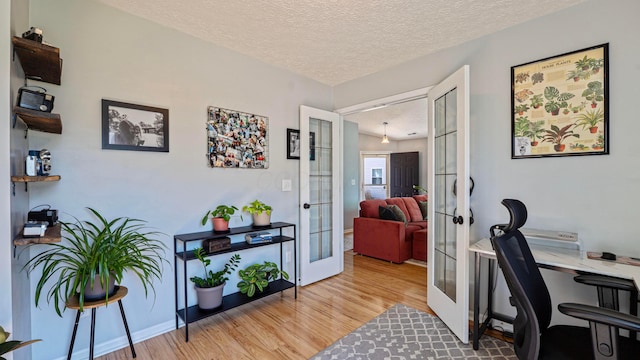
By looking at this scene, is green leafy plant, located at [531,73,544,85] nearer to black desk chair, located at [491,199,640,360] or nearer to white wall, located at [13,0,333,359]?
black desk chair, located at [491,199,640,360]

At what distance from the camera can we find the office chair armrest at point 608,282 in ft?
4.94

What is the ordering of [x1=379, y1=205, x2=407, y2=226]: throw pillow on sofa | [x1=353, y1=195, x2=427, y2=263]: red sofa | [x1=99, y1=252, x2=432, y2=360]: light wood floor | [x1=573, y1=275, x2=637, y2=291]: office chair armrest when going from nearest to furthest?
[x1=573, y1=275, x2=637, y2=291]: office chair armrest, [x1=99, y1=252, x2=432, y2=360]: light wood floor, [x1=353, y1=195, x2=427, y2=263]: red sofa, [x1=379, y1=205, x2=407, y2=226]: throw pillow on sofa

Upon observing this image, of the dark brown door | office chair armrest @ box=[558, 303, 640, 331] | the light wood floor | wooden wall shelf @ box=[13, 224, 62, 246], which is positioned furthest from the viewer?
the dark brown door

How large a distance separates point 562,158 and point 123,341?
355 centimetres

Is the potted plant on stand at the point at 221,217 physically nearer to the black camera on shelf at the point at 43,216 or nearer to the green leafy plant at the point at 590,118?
the black camera on shelf at the point at 43,216

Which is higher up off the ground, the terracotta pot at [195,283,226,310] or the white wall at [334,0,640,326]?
the white wall at [334,0,640,326]

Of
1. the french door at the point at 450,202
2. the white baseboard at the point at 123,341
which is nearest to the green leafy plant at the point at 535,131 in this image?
the french door at the point at 450,202

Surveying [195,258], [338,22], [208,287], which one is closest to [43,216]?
[195,258]

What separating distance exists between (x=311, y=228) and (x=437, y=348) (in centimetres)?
183

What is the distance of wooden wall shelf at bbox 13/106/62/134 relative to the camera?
4.50ft

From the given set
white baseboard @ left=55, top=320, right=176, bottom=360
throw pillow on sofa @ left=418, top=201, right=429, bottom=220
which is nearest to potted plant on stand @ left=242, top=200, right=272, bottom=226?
white baseboard @ left=55, top=320, right=176, bottom=360

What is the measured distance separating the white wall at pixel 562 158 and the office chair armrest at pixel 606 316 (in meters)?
1.10

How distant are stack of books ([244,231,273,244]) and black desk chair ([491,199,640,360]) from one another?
2.00 meters

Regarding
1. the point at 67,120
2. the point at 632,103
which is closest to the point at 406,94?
the point at 632,103
